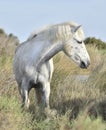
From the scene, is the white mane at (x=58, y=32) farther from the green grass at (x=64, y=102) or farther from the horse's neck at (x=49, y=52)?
the green grass at (x=64, y=102)

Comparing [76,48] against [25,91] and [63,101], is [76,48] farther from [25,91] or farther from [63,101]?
[63,101]

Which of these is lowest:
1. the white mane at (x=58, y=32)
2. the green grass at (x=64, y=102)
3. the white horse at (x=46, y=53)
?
the green grass at (x=64, y=102)

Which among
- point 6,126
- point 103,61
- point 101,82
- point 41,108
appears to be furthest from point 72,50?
point 103,61

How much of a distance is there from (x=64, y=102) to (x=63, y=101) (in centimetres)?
7

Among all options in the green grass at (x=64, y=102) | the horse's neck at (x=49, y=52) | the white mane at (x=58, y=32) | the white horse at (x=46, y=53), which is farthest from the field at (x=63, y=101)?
the white mane at (x=58, y=32)

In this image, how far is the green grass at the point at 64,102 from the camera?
711cm

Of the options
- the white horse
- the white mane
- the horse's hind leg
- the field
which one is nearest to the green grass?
the field

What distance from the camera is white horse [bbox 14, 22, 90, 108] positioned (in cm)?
863

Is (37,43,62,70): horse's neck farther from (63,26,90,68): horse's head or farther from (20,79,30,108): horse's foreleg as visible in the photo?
(20,79,30,108): horse's foreleg

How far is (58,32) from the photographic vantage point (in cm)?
870

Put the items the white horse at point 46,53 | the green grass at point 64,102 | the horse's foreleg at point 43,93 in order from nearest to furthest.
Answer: the green grass at point 64,102 → the white horse at point 46,53 → the horse's foreleg at point 43,93

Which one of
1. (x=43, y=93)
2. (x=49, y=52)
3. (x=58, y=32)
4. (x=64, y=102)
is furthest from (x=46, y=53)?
(x=64, y=102)

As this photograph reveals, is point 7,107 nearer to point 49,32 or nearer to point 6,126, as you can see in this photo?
point 6,126

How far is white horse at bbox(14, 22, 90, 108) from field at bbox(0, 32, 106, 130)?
41 centimetres
